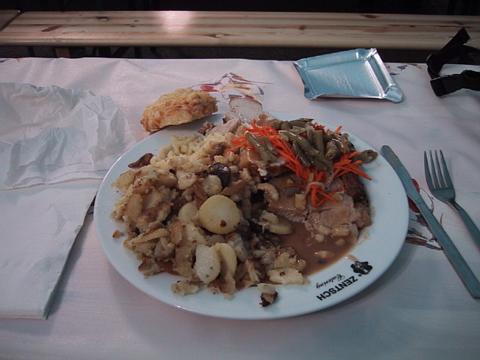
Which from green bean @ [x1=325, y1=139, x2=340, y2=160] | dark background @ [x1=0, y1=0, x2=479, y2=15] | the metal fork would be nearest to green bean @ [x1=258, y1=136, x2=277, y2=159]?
green bean @ [x1=325, y1=139, x2=340, y2=160]

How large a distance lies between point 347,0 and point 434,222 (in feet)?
13.6

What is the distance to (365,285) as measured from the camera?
828mm

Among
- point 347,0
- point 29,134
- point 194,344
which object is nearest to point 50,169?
point 29,134

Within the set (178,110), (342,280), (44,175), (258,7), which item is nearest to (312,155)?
(342,280)

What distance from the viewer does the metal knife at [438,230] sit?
3.00 ft

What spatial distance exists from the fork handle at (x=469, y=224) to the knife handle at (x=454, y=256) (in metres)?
0.07

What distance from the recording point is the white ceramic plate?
792mm

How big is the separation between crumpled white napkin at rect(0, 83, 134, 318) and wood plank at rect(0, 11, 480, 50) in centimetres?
75

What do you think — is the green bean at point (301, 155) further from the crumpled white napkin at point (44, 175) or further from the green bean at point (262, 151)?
the crumpled white napkin at point (44, 175)

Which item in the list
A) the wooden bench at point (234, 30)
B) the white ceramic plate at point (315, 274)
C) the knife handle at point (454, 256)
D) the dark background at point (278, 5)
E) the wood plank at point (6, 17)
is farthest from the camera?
the dark background at point (278, 5)

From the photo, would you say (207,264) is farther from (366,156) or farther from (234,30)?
(234,30)

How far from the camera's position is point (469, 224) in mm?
1053

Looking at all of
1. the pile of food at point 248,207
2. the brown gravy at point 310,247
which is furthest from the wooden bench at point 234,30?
the brown gravy at point 310,247

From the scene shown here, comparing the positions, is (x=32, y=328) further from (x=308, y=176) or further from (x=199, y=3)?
(x=199, y=3)
